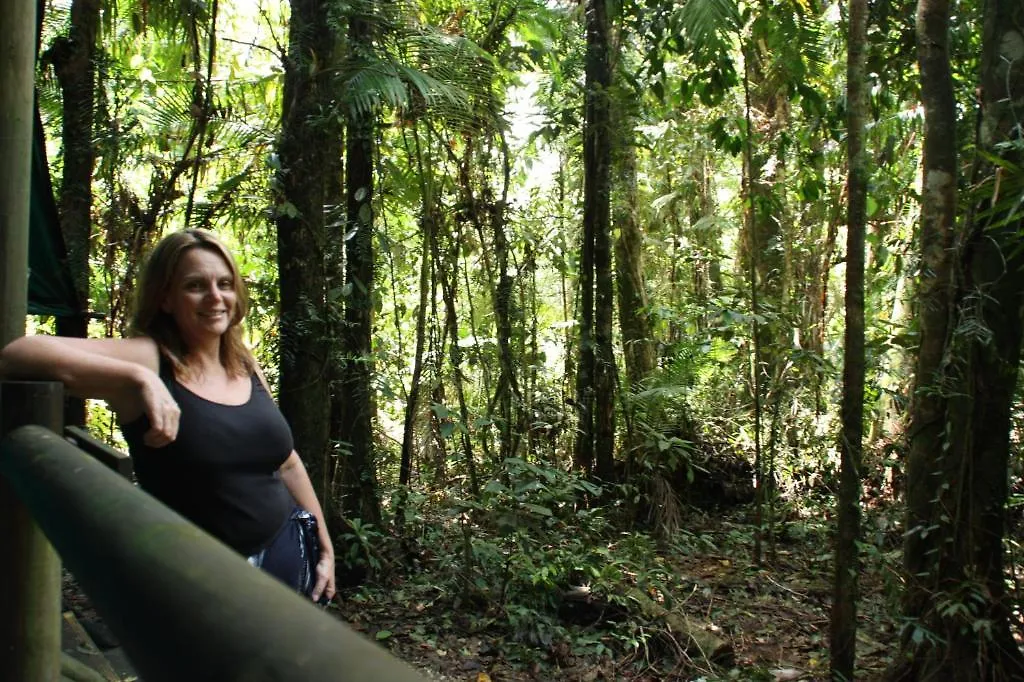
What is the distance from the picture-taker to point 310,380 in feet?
15.9

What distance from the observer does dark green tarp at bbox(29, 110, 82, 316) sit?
16.3ft

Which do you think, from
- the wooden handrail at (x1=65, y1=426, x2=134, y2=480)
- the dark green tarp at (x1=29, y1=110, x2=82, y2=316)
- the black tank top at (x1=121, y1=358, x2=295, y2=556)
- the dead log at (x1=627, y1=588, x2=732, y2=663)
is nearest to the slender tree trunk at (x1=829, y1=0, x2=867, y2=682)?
the dead log at (x1=627, y1=588, x2=732, y2=663)

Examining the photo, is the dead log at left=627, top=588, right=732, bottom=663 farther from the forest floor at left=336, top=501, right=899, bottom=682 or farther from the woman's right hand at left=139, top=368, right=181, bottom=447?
the woman's right hand at left=139, top=368, right=181, bottom=447

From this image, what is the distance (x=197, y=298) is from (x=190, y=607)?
1703mm

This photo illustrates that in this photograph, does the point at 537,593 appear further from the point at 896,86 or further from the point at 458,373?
the point at 896,86

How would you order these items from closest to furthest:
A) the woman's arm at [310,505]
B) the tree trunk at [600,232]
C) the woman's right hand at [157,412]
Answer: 1. the woman's right hand at [157,412]
2. the woman's arm at [310,505]
3. the tree trunk at [600,232]

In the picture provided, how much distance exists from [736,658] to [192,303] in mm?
4134

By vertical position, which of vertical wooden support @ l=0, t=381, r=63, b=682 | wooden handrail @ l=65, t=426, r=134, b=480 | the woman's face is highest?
the woman's face

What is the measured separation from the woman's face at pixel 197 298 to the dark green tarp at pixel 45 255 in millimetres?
3349

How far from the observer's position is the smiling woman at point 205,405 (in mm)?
1841

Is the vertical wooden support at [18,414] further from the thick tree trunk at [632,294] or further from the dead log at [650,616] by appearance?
the thick tree trunk at [632,294]

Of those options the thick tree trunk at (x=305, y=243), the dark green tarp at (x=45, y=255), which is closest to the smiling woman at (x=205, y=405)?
the thick tree trunk at (x=305, y=243)

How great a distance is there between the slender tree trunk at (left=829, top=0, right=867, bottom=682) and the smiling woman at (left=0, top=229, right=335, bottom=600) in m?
2.88

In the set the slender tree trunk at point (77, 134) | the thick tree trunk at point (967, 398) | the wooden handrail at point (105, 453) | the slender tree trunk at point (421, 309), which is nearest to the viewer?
Result: the wooden handrail at point (105, 453)
